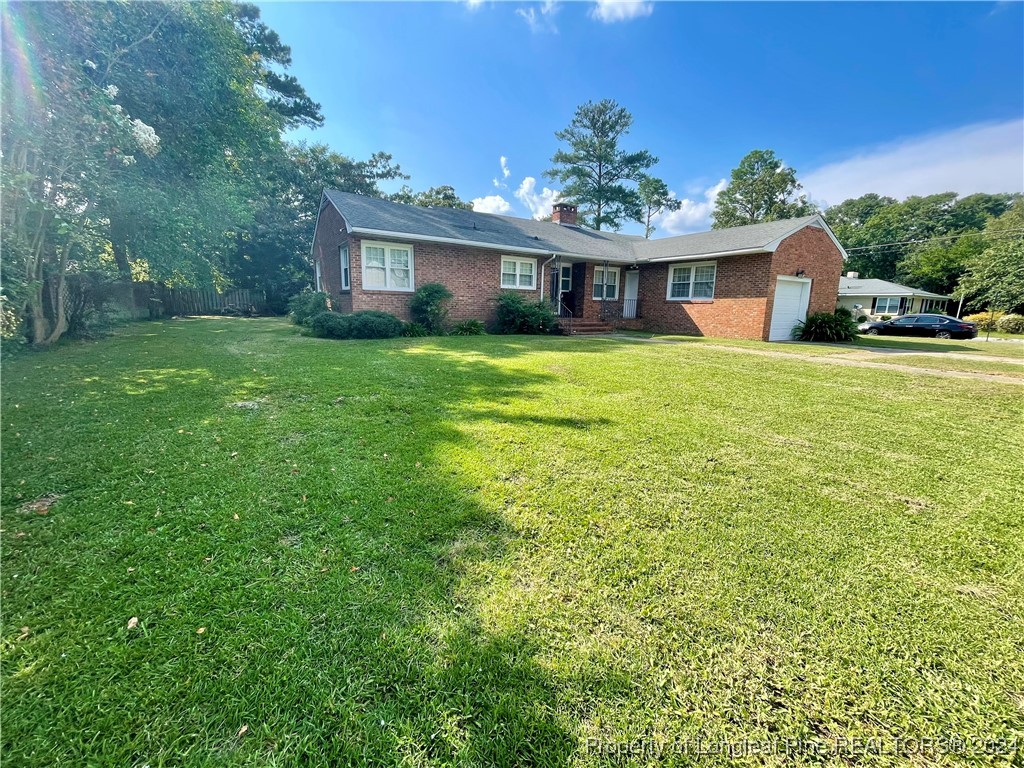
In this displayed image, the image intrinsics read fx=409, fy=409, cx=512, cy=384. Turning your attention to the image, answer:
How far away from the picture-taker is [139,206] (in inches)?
383

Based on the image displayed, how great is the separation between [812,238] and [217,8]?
1962 centimetres

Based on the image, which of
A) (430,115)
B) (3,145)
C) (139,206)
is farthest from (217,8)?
(430,115)

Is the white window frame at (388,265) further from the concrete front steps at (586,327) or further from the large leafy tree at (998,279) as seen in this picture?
the large leafy tree at (998,279)

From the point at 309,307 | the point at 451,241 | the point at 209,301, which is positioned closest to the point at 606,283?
the point at 451,241

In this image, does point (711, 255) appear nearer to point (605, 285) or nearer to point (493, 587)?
point (605, 285)

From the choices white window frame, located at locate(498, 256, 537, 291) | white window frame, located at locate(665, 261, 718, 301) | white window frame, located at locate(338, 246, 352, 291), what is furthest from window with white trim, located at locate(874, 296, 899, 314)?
white window frame, located at locate(338, 246, 352, 291)

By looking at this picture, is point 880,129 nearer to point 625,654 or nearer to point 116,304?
point 625,654

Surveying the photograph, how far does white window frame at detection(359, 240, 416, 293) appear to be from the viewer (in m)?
12.8

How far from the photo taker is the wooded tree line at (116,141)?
7504 mm

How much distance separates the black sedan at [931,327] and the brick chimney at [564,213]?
1813cm

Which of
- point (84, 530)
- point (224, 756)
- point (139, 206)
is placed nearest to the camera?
point (224, 756)

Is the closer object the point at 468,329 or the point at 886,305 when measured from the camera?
the point at 468,329

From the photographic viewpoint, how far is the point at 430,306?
1318cm

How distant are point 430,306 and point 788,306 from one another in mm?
12888
